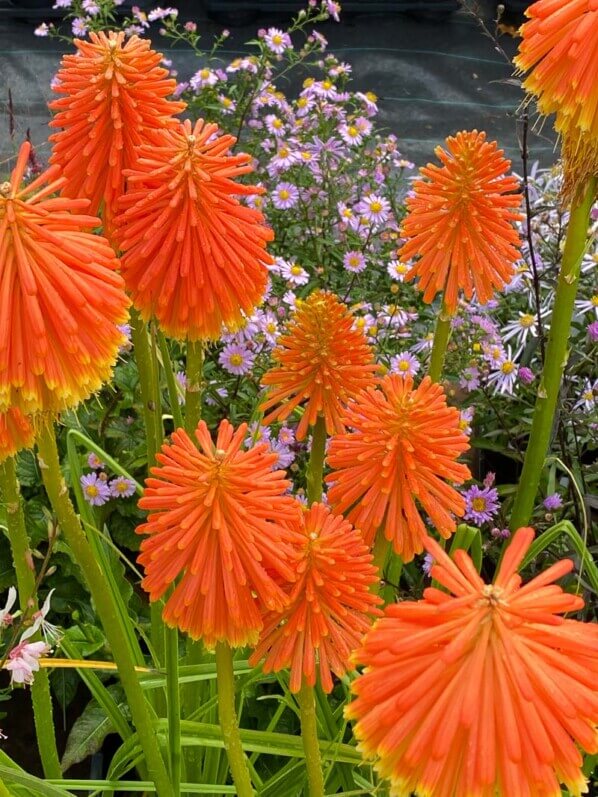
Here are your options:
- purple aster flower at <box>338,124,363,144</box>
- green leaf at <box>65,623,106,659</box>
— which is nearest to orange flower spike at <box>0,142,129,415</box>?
green leaf at <box>65,623,106,659</box>

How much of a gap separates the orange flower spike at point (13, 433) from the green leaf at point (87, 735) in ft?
4.43

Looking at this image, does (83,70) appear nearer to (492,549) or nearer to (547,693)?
(547,693)

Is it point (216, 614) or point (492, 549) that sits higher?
point (492, 549)

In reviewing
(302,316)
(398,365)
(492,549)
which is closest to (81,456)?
(398,365)

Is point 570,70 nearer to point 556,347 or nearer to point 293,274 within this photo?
point 556,347

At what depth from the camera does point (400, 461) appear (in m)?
1.42

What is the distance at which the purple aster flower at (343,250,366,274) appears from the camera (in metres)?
3.49

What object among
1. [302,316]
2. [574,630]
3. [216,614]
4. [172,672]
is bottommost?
[172,672]

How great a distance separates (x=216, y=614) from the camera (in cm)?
119

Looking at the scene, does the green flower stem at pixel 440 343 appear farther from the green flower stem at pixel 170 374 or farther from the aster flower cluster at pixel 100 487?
the aster flower cluster at pixel 100 487

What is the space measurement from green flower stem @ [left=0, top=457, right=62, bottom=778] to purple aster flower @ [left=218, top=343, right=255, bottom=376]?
1.34m

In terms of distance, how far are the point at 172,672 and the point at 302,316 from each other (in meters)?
0.66

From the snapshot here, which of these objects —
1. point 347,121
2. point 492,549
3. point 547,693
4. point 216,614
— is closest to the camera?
point 547,693

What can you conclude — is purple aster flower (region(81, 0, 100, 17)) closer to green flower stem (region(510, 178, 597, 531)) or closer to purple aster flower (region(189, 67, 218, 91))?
purple aster flower (region(189, 67, 218, 91))
